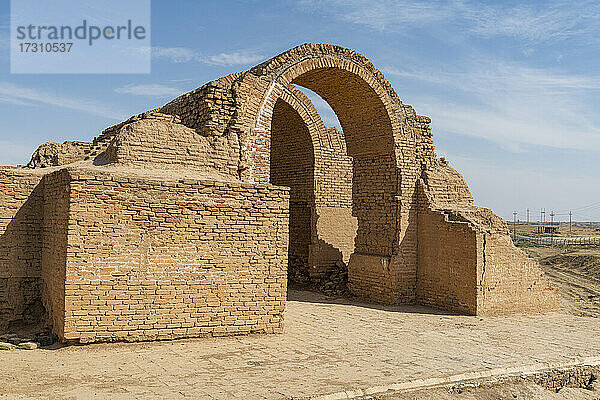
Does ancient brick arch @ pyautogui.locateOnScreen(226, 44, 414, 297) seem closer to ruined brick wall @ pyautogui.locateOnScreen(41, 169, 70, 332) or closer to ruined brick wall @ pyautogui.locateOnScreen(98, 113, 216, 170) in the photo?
ruined brick wall @ pyautogui.locateOnScreen(98, 113, 216, 170)

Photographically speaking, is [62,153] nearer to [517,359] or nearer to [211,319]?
[211,319]

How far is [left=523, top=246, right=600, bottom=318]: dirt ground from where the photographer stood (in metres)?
12.3

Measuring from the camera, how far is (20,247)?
7707 mm

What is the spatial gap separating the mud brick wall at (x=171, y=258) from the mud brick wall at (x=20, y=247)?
1425mm

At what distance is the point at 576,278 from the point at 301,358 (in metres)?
18.0

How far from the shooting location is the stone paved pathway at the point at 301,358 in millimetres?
5148

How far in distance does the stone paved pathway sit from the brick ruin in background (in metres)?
0.49

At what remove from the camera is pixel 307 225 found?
13.7 metres

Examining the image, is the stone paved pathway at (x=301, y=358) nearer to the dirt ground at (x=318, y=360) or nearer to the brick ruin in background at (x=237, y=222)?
the dirt ground at (x=318, y=360)

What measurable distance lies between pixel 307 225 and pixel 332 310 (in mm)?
4096

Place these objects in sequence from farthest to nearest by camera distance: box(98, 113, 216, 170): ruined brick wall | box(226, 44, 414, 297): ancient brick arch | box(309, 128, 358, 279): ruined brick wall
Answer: box(309, 128, 358, 279): ruined brick wall
box(226, 44, 414, 297): ancient brick arch
box(98, 113, 216, 170): ruined brick wall

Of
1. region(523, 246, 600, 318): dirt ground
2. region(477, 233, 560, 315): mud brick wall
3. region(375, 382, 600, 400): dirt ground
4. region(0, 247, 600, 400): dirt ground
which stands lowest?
region(523, 246, 600, 318): dirt ground

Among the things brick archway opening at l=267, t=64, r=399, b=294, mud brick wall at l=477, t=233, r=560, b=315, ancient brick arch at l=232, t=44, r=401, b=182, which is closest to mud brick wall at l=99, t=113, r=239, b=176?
ancient brick arch at l=232, t=44, r=401, b=182

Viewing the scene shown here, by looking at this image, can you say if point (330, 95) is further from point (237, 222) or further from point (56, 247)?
point (56, 247)
